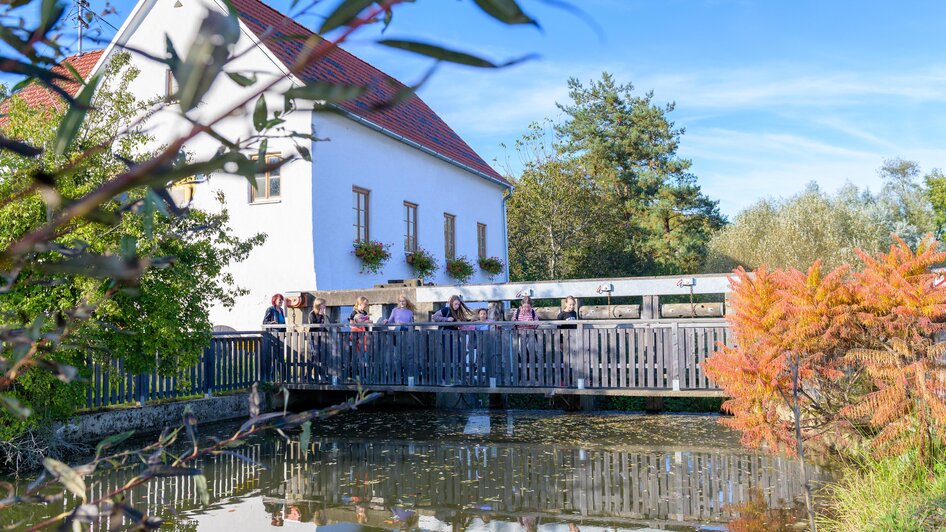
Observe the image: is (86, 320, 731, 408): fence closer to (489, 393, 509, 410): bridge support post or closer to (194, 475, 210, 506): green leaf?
(489, 393, 509, 410): bridge support post

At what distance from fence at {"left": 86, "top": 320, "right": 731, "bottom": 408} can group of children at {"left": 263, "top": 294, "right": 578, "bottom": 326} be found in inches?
5.6

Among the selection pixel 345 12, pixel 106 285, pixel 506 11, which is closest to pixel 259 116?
pixel 345 12

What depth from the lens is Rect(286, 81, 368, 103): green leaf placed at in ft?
2.54

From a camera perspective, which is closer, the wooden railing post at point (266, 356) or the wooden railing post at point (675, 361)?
the wooden railing post at point (675, 361)

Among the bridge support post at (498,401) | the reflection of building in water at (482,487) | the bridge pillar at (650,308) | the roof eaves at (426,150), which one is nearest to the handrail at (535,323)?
the bridge pillar at (650,308)

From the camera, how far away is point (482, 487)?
7.90 metres

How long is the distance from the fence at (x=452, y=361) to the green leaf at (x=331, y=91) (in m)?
11.0

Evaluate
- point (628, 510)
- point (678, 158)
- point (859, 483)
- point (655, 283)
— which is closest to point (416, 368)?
point (655, 283)

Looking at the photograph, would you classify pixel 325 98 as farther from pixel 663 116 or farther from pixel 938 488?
pixel 663 116

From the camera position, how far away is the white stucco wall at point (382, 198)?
1670 centimetres

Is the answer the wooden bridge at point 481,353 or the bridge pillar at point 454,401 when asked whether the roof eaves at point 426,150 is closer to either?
the wooden bridge at point 481,353

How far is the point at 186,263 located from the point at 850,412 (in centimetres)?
799

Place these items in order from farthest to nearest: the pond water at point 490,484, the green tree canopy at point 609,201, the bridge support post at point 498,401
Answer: the green tree canopy at point 609,201
the bridge support post at point 498,401
the pond water at point 490,484

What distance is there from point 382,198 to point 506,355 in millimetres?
7011
